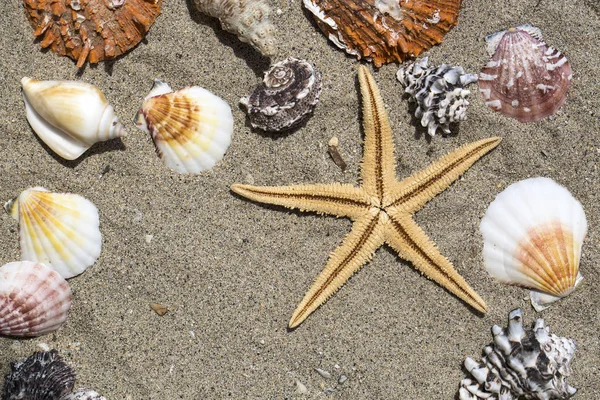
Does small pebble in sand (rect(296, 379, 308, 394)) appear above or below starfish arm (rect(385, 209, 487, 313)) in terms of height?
below

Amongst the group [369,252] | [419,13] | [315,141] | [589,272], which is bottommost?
[589,272]

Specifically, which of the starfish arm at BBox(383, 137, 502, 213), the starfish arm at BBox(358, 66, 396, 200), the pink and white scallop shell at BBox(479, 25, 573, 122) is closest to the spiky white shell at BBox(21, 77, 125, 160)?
the starfish arm at BBox(358, 66, 396, 200)

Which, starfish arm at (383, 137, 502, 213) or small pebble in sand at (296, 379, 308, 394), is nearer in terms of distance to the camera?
starfish arm at (383, 137, 502, 213)

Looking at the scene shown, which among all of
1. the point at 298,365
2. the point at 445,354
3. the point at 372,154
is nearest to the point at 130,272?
the point at 298,365

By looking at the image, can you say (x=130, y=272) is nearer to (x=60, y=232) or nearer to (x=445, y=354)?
(x=60, y=232)

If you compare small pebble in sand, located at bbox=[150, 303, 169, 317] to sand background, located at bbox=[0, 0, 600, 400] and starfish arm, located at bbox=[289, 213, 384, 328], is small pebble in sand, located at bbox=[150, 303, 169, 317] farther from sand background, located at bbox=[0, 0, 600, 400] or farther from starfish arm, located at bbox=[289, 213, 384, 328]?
starfish arm, located at bbox=[289, 213, 384, 328]

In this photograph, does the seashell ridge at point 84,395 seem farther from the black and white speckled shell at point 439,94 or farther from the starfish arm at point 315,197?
the black and white speckled shell at point 439,94

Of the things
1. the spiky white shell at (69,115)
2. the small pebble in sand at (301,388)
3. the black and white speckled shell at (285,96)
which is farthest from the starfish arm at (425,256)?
the spiky white shell at (69,115)
